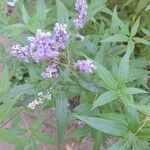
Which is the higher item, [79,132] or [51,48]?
[51,48]

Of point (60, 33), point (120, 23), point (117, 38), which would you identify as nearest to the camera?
point (60, 33)

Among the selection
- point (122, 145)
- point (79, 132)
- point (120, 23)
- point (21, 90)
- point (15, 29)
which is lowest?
point (122, 145)

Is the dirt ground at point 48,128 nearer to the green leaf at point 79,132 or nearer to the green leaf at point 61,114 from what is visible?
the green leaf at point 79,132

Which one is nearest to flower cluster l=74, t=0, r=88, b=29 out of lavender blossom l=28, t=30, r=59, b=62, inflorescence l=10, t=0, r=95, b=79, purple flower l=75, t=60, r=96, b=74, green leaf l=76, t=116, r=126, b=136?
inflorescence l=10, t=0, r=95, b=79

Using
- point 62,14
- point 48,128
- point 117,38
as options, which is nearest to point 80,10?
point 62,14

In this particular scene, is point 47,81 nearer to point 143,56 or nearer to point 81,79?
point 81,79

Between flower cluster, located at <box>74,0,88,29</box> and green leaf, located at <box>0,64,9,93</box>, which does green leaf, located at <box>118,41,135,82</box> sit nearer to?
flower cluster, located at <box>74,0,88,29</box>

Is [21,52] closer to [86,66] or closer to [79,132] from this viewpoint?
[86,66]

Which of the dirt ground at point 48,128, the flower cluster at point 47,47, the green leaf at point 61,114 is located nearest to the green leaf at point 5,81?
the flower cluster at point 47,47
